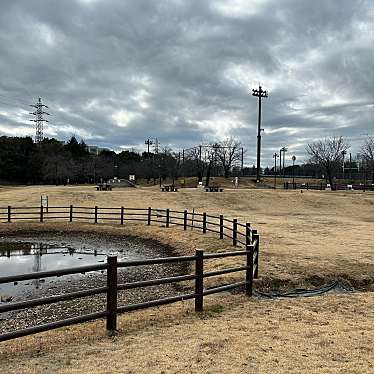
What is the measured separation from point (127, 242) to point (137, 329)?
13205 mm

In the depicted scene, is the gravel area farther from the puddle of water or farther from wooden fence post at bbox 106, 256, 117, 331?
wooden fence post at bbox 106, 256, 117, 331

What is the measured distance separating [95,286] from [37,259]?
211 inches

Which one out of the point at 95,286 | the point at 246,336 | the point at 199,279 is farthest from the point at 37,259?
the point at 246,336

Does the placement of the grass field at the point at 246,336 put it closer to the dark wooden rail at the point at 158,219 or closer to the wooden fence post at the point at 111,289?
the wooden fence post at the point at 111,289

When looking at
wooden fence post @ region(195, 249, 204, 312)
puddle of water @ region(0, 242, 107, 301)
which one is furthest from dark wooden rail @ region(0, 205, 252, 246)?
wooden fence post @ region(195, 249, 204, 312)

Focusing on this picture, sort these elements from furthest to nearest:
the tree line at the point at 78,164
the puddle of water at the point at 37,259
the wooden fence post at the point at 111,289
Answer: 1. the tree line at the point at 78,164
2. the puddle of water at the point at 37,259
3. the wooden fence post at the point at 111,289

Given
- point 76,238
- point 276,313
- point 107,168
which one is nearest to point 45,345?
point 276,313

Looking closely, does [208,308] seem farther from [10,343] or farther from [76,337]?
[10,343]

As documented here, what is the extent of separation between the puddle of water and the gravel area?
22.8 inches

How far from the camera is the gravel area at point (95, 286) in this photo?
8.66m

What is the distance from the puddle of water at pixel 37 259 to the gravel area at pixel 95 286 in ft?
1.90

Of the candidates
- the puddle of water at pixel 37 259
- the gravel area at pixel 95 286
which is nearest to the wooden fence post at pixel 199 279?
the gravel area at pixel 95 286

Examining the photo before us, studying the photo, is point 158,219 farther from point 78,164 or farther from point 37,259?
point 78,164

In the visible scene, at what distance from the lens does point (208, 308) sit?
25.9 feet
